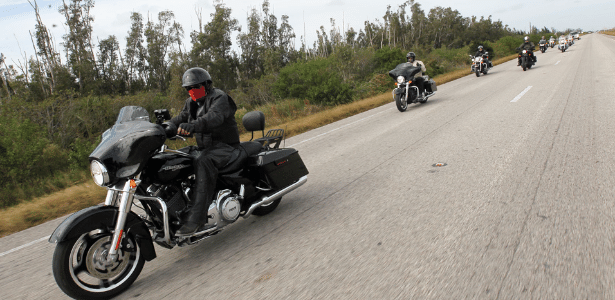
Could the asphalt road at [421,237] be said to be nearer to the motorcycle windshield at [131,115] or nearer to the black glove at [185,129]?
the black glove at [185,129]

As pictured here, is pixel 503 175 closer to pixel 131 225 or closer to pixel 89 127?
pixel 131 225

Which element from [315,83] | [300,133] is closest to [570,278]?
[300,133]

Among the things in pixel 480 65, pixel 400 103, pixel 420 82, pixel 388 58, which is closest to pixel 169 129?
pixel 400 103

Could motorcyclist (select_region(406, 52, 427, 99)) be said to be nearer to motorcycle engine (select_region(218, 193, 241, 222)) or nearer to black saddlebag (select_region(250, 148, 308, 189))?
black saddlebag (select_region(250, 148, 308, 189))

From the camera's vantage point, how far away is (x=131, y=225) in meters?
3.02

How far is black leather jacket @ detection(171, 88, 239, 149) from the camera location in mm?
3648

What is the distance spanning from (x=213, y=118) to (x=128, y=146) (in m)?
0.90

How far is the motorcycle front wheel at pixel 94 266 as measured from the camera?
2701 mm

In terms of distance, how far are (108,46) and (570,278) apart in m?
61.7

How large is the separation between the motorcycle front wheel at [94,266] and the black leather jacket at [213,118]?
1202mm

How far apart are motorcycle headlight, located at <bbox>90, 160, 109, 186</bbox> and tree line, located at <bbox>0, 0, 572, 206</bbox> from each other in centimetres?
1168

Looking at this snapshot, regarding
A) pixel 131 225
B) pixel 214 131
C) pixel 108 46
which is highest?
pixel 108 46

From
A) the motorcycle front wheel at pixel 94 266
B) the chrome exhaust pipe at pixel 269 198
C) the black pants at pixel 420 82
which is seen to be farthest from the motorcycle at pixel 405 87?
the motorcycle front wheel at pixel 94 266

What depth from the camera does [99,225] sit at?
9.35ft
